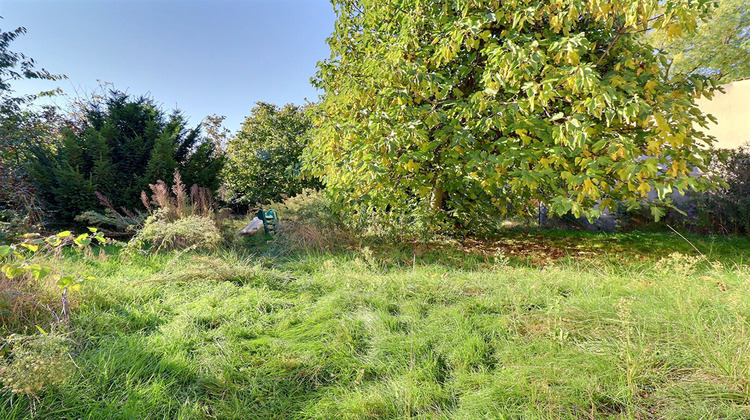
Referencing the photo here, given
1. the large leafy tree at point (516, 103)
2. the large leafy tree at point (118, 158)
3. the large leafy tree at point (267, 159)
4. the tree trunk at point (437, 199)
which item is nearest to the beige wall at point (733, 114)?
the large leafy tree at point (516, 103)

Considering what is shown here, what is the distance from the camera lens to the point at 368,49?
3703mm

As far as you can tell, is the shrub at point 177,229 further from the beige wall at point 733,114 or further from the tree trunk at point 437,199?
the beige wall at point 733,114

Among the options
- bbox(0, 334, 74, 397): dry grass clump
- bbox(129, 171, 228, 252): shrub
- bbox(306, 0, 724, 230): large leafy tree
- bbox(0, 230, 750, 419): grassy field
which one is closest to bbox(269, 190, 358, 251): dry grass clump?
bbox(306, 0, 724, 230): large leafy tree

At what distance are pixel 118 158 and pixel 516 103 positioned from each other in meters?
6.51

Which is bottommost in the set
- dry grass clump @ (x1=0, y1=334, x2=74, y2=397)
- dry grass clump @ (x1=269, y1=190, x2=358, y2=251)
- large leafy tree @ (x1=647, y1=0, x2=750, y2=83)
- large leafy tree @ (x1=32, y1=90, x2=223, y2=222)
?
dry grass clump @ (x1=0, y1=334, x2=74, y2=397)

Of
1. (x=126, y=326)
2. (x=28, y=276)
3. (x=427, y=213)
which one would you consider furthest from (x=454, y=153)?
(x=28, y=276)

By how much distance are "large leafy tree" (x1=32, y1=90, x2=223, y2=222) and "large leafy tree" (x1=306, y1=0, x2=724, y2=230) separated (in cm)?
313

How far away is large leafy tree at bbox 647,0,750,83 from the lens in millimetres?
10664

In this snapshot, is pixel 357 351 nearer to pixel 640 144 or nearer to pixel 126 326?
pixel 126 326

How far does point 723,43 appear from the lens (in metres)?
11.5

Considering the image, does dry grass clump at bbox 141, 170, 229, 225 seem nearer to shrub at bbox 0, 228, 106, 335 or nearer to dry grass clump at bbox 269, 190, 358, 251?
dry grass clump at bbox 269, 190, 358, 251

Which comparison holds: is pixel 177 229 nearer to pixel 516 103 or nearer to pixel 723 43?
pixel 516 103

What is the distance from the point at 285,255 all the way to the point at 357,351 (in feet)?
8.39

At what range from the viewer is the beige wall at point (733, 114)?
19.5 feet
